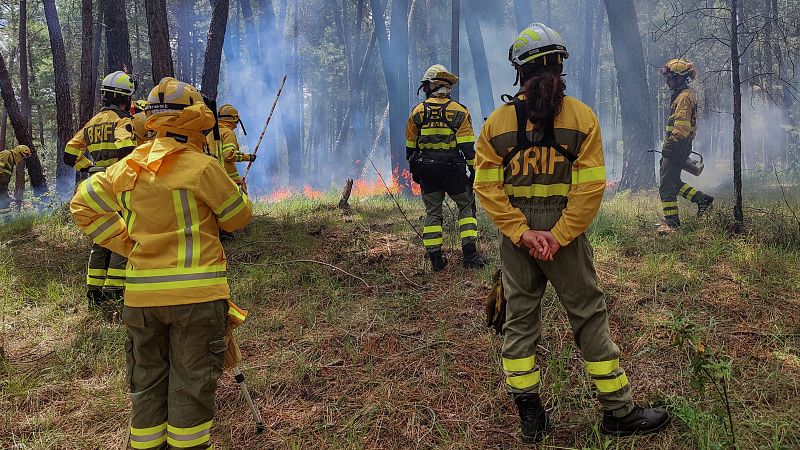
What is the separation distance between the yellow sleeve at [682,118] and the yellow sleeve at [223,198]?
6.44 metres

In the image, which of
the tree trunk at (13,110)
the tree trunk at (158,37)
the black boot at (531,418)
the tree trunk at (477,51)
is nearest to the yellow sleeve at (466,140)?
the black boot at (531,418)

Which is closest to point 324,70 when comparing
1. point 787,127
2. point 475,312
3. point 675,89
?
point 787,127

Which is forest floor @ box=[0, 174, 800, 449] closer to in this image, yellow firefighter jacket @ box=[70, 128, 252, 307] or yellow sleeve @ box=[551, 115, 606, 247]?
yellow sleeve @ box=[551, 115, 606, 247]

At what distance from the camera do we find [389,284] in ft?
17.9

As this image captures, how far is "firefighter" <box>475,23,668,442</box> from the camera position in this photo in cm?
273

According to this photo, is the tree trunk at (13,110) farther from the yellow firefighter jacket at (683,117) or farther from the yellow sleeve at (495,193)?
the yellow firefighter jacket at (683,117)

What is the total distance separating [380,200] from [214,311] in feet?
30.3

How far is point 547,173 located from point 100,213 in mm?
2397

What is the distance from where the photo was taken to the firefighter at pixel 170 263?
7.99 feet

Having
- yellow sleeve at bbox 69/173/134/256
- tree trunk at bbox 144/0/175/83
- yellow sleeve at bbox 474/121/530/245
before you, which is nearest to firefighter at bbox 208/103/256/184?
tree trunk at bbox 144/0/175/83

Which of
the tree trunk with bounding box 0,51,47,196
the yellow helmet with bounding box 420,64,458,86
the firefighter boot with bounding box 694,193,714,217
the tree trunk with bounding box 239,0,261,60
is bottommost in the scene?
the firefighter boot with bounding box 694,193,714,217

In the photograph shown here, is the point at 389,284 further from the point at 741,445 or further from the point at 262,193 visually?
the point at 262,193

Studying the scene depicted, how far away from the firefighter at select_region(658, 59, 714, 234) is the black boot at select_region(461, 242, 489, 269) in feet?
9.07

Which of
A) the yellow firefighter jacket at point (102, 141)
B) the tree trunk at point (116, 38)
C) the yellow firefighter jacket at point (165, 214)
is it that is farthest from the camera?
the tree trunk at point (116, 38)
